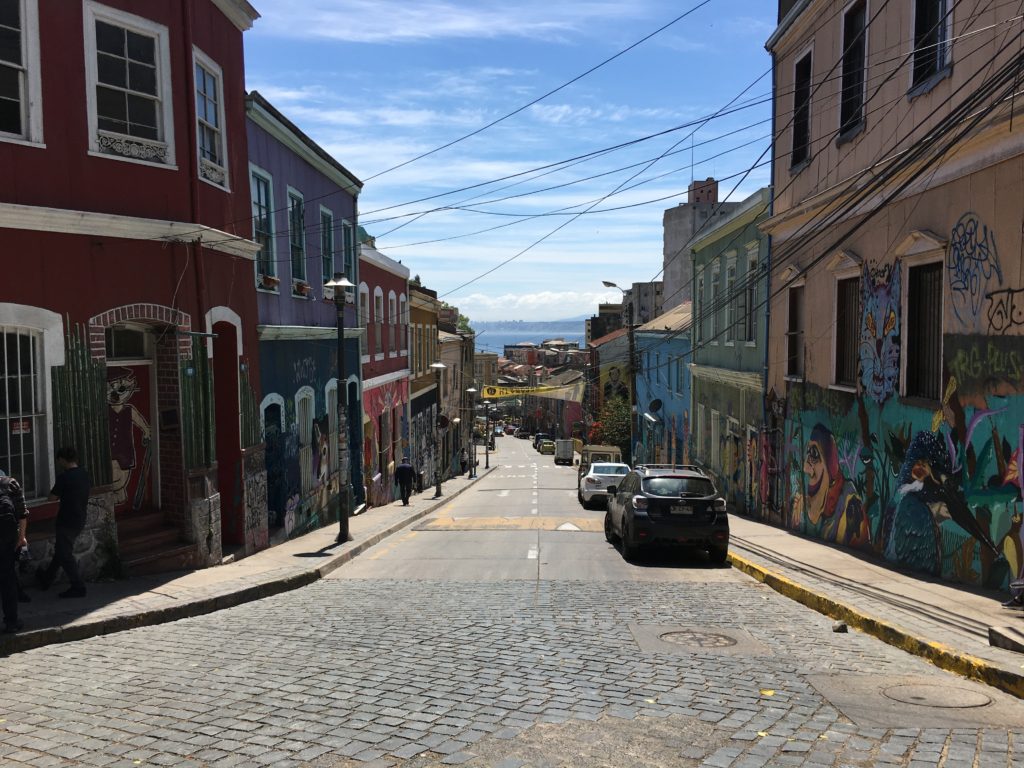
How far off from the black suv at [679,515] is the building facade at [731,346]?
6.97m

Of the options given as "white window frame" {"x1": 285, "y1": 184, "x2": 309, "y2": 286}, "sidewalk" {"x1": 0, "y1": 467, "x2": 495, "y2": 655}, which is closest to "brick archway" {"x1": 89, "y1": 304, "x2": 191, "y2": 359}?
"sidewalk" {"x1": 0, "y1": 467, "x2": 495, "y2": 655}

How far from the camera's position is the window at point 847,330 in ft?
47.8

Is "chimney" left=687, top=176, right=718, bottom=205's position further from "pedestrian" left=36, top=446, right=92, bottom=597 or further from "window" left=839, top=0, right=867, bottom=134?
"pedestrian" left=36, top=446, right=92, bottom=597

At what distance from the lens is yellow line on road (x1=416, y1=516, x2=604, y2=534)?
19844mm

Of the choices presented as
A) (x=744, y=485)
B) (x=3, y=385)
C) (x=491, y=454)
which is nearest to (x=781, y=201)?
(x=744, y=485)

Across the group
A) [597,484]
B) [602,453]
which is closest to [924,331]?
[597,484]

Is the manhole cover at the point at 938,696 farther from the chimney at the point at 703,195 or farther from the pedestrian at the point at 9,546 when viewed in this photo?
the chimney at the point at 703,195

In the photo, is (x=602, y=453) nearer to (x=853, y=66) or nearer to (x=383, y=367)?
(x=383, y=367)

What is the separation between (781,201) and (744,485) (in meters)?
7.76

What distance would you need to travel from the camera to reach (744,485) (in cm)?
2270

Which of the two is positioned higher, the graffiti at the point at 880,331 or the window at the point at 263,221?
the window at the point at 263,221

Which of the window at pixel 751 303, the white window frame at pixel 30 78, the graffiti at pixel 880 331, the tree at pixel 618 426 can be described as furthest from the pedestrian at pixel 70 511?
the tree at pixel 618 426

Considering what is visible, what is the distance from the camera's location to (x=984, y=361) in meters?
9.77

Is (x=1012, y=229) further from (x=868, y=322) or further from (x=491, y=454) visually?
(x=491, y=454)
